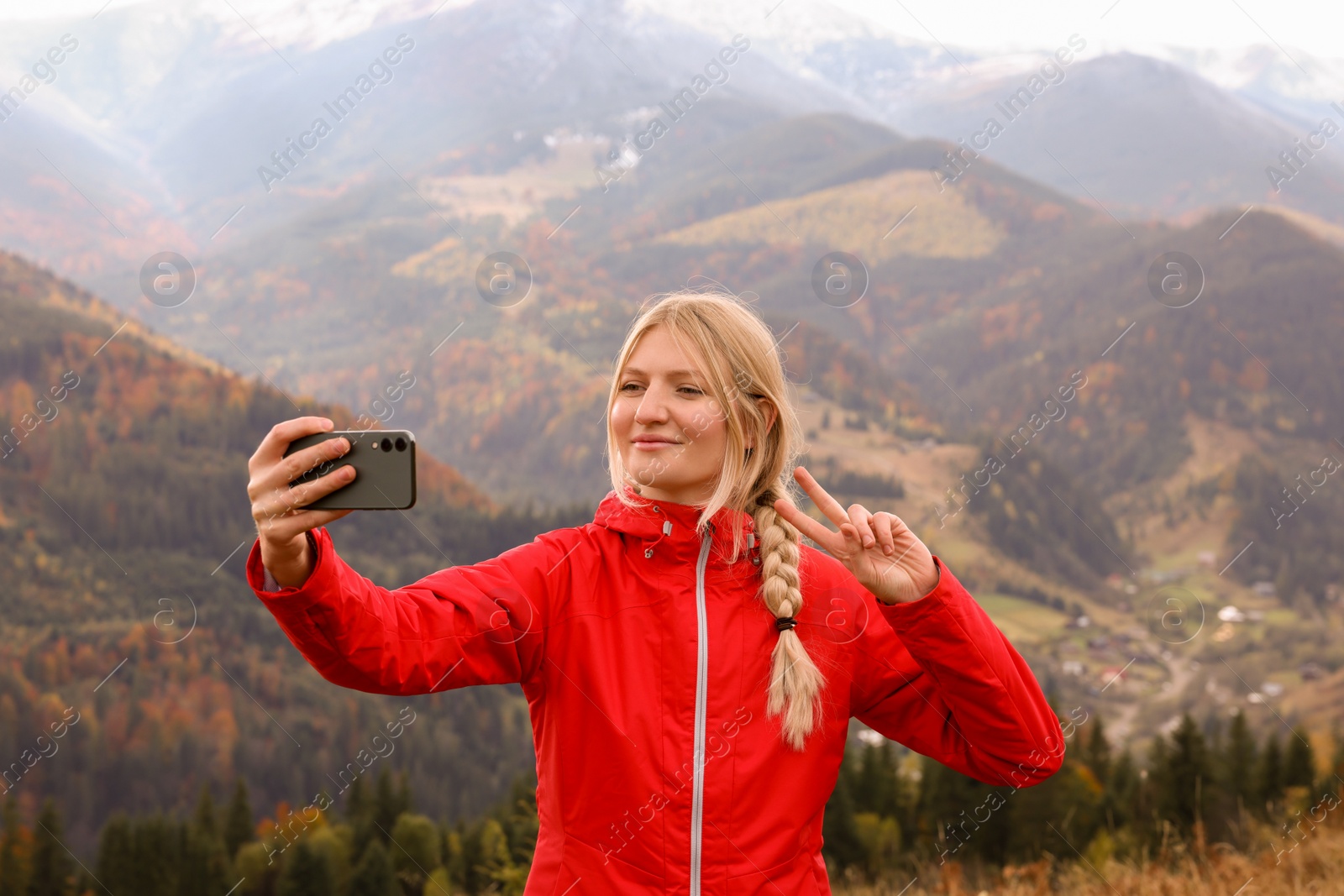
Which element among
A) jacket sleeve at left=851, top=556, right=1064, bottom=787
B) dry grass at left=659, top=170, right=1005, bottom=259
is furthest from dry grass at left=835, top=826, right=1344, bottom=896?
dry grass at left=659, top=170, right=1005, bottom=259

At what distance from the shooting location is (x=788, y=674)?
2.38 m

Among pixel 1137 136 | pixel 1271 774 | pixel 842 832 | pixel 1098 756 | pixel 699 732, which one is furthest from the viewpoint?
pixel 1137 136

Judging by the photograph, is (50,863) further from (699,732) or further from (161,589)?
(699,732)

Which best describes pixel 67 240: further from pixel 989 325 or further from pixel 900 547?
pixel 900 547

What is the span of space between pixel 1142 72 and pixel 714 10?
77710 millimetres

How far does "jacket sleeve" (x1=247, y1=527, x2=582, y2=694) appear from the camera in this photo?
6.61 ft

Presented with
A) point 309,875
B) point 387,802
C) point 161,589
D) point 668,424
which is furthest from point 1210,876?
point 161,589

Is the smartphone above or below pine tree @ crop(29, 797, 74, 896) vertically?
above

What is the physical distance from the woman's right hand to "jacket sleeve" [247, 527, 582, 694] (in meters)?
0.06

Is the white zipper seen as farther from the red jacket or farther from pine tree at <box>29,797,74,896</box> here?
pine tree at <box>29,797,74,896</box>

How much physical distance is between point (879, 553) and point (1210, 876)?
5.06 m

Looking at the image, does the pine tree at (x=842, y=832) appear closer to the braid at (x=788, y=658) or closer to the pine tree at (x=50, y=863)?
the braid at (x=788, y=658)

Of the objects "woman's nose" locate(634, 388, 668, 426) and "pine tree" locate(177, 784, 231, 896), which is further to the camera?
"pine tree" locate(177, 784, 231, 896)

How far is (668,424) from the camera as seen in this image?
8.39ft
